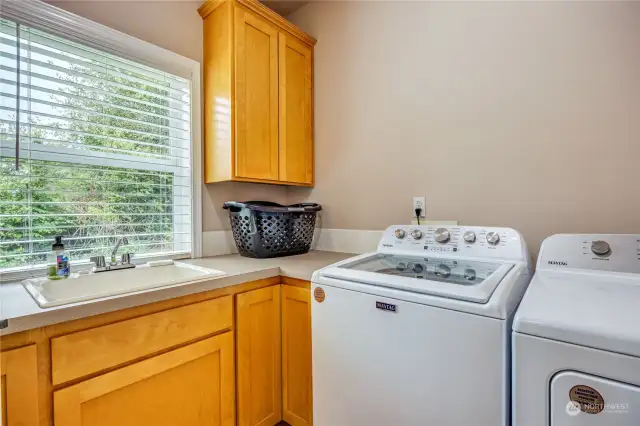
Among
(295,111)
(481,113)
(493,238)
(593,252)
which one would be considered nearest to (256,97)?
(295,111)

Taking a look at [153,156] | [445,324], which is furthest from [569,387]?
[153,156]

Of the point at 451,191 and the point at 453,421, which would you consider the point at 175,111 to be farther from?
the point at 453,421

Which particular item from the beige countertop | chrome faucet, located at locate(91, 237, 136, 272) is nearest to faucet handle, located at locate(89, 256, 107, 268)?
chrome faucet, located at locate(91, 237, 136, 272)

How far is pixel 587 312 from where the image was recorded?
2.46 ft

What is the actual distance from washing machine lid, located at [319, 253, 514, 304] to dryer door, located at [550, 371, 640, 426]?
0.23 m

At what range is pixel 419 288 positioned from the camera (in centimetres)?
97

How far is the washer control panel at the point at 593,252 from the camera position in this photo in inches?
42.4

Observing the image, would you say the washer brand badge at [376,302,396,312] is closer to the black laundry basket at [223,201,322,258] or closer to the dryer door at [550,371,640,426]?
the dryer door at [550,371,640,426]

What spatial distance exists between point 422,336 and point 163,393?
0.95m

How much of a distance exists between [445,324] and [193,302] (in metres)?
0.91

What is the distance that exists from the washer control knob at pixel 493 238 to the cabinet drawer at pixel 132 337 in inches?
44.7
